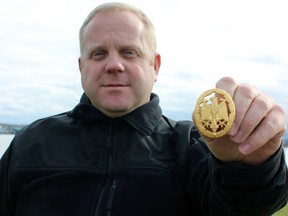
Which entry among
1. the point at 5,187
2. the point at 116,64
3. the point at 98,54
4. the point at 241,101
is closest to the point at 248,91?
the point at 241,101

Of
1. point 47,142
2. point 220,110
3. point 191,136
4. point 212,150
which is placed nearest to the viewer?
point 220,110

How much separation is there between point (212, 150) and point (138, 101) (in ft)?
3.02

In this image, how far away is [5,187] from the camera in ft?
8.77

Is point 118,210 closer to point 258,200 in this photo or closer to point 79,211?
point 79,211

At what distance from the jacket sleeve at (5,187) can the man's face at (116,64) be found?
75 centimetres

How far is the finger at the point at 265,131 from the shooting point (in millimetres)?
1479

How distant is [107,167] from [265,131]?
1.16 meters

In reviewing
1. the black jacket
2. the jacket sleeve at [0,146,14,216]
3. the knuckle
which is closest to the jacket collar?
the black jacket

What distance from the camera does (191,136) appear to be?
244 centimetres

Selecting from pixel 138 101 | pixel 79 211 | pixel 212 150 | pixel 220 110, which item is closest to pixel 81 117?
pixel 138 101

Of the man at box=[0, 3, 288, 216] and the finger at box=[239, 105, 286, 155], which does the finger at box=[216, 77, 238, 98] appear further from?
the man at box=[0, 3, 288, 216]

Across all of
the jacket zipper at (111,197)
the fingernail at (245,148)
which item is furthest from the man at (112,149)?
the fingernail at (245,148)

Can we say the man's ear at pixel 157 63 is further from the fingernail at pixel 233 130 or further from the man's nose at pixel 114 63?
the fingernail at pixel 233 130

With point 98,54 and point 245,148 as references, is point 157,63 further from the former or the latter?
point 245,148
